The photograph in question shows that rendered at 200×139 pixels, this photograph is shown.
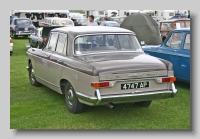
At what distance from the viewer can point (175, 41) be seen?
304 inches

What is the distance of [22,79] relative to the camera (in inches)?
333

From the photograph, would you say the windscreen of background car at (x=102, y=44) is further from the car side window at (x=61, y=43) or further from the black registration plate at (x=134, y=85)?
the black registration plate at (x=134, y=85)

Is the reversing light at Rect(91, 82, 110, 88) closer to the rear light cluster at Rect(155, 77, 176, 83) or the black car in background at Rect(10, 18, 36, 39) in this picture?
the rear light cluster at Rect(155, 77, 176, 83)

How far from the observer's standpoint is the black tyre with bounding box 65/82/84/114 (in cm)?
554

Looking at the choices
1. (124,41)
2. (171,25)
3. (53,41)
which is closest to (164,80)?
(124,41)

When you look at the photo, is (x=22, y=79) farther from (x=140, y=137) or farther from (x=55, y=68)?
(x=140, y=137)

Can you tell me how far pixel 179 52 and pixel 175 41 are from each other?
411 mm

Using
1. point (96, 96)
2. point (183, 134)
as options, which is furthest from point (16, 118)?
point (183, 134)

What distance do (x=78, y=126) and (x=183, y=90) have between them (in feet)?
10.1

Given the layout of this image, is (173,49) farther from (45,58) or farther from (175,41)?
(45,58)

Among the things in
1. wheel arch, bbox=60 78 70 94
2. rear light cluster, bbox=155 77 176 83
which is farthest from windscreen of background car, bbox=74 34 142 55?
rear light cluster, bbox=155 77 176 83

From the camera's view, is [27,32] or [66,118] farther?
[27,32]

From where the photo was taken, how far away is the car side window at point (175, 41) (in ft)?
24.7

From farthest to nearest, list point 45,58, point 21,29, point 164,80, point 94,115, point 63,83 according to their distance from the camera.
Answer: point 21,29
point 45,58
point 63,83
point 94,115
point 164,80
